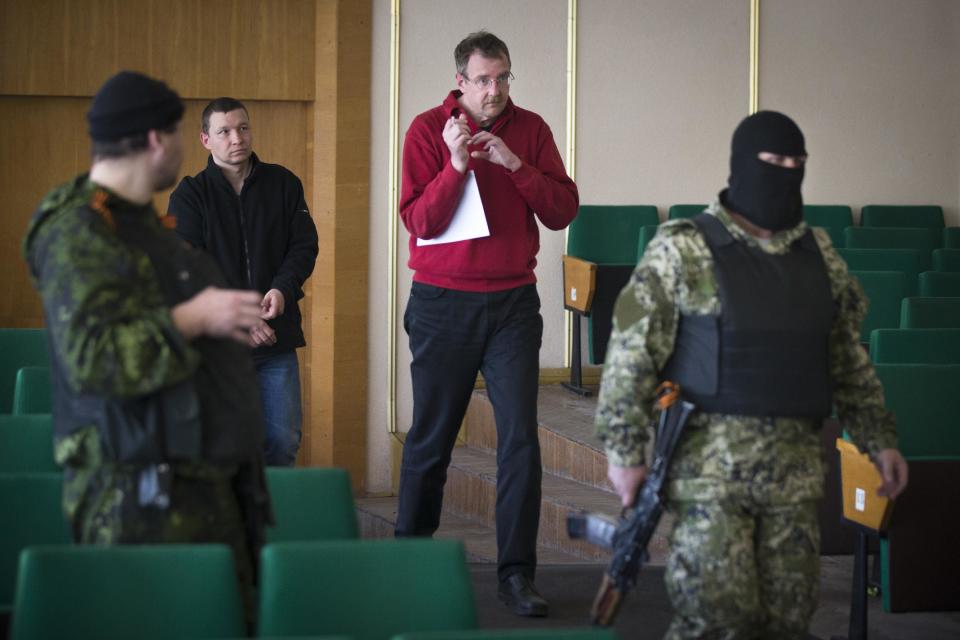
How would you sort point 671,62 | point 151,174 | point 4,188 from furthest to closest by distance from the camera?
point 671,62 < point 4,188 < point 151,174

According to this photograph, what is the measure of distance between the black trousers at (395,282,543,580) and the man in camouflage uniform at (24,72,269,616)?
5.24 ft

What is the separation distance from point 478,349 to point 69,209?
1892 mm

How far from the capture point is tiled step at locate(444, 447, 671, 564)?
200 inches

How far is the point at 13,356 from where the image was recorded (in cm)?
453

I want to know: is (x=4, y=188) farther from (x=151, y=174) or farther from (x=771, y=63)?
(x=151, y=174)

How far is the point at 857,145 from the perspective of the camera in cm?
771

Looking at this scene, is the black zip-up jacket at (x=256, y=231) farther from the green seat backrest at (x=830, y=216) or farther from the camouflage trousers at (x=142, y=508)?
the green seat backrest at (x=830, y=216)

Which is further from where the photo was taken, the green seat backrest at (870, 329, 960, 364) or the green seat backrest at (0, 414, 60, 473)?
the green seat backrest at (870, 329, 960, 364)

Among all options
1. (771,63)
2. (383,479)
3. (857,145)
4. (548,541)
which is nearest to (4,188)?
(383,479)

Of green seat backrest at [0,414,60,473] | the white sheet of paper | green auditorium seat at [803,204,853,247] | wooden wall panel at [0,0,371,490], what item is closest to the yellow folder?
the white sheet of paper

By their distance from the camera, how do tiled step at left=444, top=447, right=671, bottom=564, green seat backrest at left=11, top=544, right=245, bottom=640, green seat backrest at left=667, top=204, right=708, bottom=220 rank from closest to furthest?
green seat backrest at left=11, top=544, right=245, bottom=640 → tiled step at left=444, top=447, right=671, bottom=564 → green seat backrest at left=667, top=204, right=708, bottom=220

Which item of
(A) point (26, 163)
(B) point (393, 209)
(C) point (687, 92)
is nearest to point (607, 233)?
(C) point (687, 92)

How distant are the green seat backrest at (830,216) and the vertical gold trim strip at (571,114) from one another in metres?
1.40

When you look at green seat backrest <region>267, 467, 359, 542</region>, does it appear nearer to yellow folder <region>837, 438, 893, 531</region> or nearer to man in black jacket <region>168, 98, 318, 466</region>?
man in black jacket <region>168, 98, 318, 466</region>
